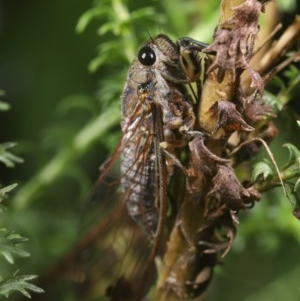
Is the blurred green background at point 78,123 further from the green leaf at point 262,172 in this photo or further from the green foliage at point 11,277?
the green foliage at point 11,277

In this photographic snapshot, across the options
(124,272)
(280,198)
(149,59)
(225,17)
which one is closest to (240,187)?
(225,17)

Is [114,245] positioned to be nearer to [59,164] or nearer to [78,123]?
[59,164]

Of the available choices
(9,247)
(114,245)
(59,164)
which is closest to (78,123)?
(59,164)

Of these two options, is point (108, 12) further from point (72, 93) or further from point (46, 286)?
point (72, 93)

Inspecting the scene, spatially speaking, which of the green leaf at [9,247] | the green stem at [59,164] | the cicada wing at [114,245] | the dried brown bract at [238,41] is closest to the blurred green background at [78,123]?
the green stem at [59,164]

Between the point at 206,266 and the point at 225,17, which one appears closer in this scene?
the point at 225,17

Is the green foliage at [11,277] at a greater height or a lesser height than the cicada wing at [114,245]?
greater
